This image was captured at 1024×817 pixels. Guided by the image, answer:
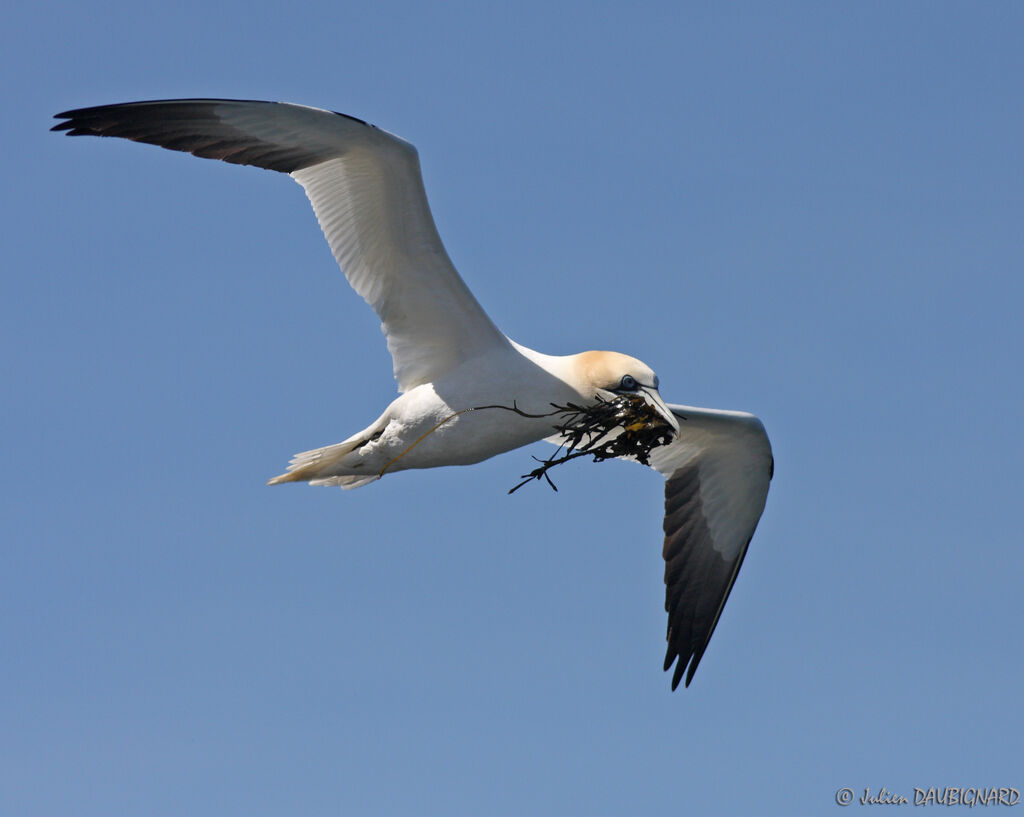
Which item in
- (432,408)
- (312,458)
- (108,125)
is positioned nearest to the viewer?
(108,125)

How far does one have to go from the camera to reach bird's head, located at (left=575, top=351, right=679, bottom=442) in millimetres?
10469

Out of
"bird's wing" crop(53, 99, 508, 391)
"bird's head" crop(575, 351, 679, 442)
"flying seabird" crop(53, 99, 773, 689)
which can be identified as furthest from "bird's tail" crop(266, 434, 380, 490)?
"bird's head" crop(575, 351, 679, 442)

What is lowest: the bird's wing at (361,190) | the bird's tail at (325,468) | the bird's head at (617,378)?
the bird's tail at (325,468)

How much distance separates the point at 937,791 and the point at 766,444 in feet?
10.9

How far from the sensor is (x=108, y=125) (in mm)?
10117

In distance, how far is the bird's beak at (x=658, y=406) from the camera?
10305 mm

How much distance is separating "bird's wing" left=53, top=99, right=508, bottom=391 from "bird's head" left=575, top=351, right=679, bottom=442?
2.61 ft

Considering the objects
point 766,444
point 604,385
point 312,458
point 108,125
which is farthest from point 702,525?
point 108,125

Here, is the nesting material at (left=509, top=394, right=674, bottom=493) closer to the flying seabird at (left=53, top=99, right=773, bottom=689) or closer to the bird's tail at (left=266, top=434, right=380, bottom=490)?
the flying seabird at (left=53, top=99, right=773, bottom=689)

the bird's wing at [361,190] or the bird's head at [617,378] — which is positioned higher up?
the bird's wing at [361,190]

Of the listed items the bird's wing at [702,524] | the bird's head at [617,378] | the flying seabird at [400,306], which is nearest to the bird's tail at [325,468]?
the flying seabird at [400,306]

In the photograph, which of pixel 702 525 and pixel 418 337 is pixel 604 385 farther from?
pixel 702 525

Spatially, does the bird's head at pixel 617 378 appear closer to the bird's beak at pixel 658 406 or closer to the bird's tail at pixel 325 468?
the bird's beak at pixel 658 406

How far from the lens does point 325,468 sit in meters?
11.5
